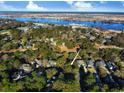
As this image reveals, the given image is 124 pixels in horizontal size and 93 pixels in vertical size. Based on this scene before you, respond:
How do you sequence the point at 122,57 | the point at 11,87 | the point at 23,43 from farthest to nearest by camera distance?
the point at 23,43
the point at 122,57
the point at 11,87

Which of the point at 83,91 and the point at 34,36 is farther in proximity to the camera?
the point at 34,36

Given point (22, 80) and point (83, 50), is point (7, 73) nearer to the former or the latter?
point (22, 80)

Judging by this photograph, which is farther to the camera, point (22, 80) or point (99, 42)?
point (99, 42)

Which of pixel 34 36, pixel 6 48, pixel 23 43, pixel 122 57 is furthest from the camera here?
pixel 34 36

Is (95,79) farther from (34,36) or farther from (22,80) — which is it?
(34,36)

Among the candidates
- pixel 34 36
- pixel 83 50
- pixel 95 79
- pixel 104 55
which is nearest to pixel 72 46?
pixel 83 50

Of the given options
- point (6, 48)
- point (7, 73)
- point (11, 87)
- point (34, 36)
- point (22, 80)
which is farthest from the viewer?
point (34, 36)

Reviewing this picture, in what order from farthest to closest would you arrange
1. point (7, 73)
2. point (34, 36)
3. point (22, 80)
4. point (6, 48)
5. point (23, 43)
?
point (34, 36) < point (23, 43) < point (6, 48) < point (7, 73) < point (22, 80)

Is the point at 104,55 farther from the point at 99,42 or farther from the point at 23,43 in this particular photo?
the point at 23,43

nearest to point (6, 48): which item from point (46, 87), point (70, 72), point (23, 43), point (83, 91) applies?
point (23, 43)
